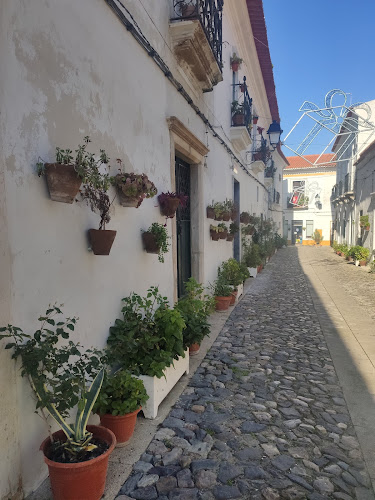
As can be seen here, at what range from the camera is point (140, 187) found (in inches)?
114

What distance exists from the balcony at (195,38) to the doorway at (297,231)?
3025 cm

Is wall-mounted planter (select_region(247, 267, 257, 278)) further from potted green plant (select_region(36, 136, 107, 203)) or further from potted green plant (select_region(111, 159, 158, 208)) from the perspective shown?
potted green plant (select_region(36, 136, 107, 203))

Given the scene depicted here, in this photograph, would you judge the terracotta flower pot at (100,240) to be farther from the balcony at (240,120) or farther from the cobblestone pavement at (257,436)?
the balcony at (240,120)

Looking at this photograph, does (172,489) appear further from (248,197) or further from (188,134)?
(248,197)

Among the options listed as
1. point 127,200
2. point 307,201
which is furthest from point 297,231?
point 127,200

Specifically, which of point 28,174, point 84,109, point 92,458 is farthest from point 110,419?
point 84,109

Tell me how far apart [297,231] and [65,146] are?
33900 mm

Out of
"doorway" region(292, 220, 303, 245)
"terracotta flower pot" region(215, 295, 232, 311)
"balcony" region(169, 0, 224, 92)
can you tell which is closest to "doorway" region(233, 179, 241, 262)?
"terracotta flower pot" region(215, 295, 232, 311)

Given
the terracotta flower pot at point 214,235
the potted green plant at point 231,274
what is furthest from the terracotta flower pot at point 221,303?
the terracotta flower pot at point 214,235

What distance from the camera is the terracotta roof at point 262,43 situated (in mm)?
8288

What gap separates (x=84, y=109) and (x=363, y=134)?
17.9 metres

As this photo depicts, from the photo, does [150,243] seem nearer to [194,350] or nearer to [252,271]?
[194,350]

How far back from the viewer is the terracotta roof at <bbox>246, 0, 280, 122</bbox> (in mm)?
8288

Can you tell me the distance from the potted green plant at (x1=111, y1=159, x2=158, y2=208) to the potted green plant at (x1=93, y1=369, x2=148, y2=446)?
142 cm
